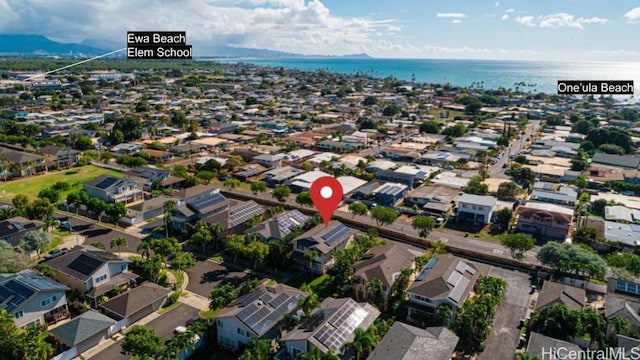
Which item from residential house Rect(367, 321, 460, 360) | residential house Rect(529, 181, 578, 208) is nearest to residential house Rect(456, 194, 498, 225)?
residential house Rect(529, 181, 578, 208)

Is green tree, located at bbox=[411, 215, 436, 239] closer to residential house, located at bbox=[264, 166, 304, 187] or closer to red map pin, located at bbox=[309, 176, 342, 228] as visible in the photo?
red map pin, located at bbox=[309, 176, 342, 228]

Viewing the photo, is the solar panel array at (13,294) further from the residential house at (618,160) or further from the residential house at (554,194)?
the residential house at (618,160)

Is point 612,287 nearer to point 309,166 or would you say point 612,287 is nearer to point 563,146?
point 309,166

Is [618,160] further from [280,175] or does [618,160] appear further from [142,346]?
[142,346]

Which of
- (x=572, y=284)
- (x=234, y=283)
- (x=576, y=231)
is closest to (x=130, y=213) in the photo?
(x=234, y=283)

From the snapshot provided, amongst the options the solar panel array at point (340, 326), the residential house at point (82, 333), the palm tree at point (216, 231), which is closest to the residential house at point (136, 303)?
the residential house at point (82, 333)

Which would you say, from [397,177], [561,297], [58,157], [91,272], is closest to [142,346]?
[91,272]
